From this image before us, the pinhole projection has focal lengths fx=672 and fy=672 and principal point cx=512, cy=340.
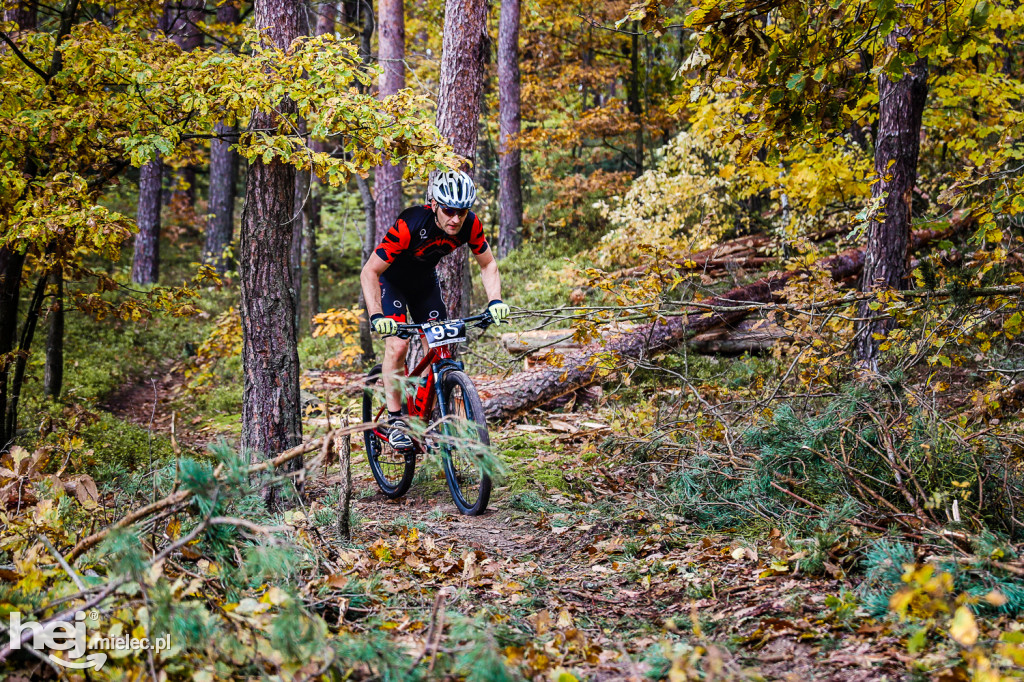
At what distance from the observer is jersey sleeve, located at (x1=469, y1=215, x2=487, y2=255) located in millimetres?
5227

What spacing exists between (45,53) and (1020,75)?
14996 mm

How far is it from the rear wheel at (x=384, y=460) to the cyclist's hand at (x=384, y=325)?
0.64 m

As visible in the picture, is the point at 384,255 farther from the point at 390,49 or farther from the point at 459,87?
the point at 390,49

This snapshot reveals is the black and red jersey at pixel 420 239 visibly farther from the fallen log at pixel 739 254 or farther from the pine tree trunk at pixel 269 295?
the fallen log at pixel 739 254

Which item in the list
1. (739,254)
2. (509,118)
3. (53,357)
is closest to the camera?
(53,357)

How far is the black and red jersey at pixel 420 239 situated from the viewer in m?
5.12

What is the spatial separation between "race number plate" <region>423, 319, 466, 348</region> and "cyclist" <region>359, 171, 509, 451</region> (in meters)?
0.25

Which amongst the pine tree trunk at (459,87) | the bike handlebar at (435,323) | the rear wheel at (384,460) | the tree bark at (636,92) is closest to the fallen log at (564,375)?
the pine tree trunk at (459,87)

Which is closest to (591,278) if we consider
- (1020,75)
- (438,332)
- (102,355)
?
(438,332)

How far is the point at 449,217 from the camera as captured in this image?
499 cm

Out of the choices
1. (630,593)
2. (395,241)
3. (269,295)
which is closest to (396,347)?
(395,241)

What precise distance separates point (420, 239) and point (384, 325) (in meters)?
0.82

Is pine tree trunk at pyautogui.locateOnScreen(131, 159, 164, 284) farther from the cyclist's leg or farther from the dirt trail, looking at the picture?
the dirt trail

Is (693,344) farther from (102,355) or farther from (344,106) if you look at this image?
(102,355)
